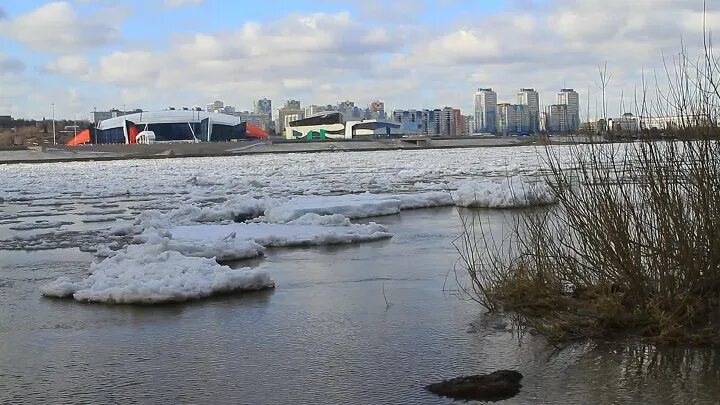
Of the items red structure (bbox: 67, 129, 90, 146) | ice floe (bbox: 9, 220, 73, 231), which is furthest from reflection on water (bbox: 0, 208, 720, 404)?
red structure (bbox: 67, 129, 90, 146)

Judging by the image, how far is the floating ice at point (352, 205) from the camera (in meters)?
19.5

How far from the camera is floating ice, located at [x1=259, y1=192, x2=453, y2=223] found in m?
19.5

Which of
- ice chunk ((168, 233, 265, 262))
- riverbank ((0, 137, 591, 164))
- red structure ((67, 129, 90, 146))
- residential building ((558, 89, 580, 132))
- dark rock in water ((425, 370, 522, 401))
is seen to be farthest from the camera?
red structure ((67, 129, 90, 146))

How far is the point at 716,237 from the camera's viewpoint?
7.06 metres

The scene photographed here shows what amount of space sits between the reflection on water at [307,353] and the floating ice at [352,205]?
830 centimetres

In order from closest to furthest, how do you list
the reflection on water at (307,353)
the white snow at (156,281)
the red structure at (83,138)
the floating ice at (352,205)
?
1. the reflection on water at (307,353)
2. the white snow at (156,281)
3. the floating ice at (352,205)
4. the red structure at (83,138)

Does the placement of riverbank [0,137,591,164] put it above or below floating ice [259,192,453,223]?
above

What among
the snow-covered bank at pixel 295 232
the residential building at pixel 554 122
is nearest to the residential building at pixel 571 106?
the residential building at pixel 554 122

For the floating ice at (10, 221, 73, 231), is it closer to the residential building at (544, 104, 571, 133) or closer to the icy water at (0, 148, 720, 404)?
the icy water at (0, 148, 720, 404)

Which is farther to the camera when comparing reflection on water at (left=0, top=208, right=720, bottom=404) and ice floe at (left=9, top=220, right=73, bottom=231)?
ice floe at (left=9, top=220, right=73, bottom=231)

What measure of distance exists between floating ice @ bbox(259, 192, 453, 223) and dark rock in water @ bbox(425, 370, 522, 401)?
12.6 m

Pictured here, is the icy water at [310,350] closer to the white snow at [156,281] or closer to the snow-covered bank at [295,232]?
the white snow at [156,281]

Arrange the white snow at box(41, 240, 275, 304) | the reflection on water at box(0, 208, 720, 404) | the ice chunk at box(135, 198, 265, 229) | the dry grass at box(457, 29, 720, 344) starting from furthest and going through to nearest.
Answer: the ice chunk at box(135, 198, 265, 229)
the white snow at box(41, 240, 275, 304)
the dry grass at box(457, 29, 720, 344)
the reflection on water at box(0, 208, 720, 404)

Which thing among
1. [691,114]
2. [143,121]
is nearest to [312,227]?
[691,114]
